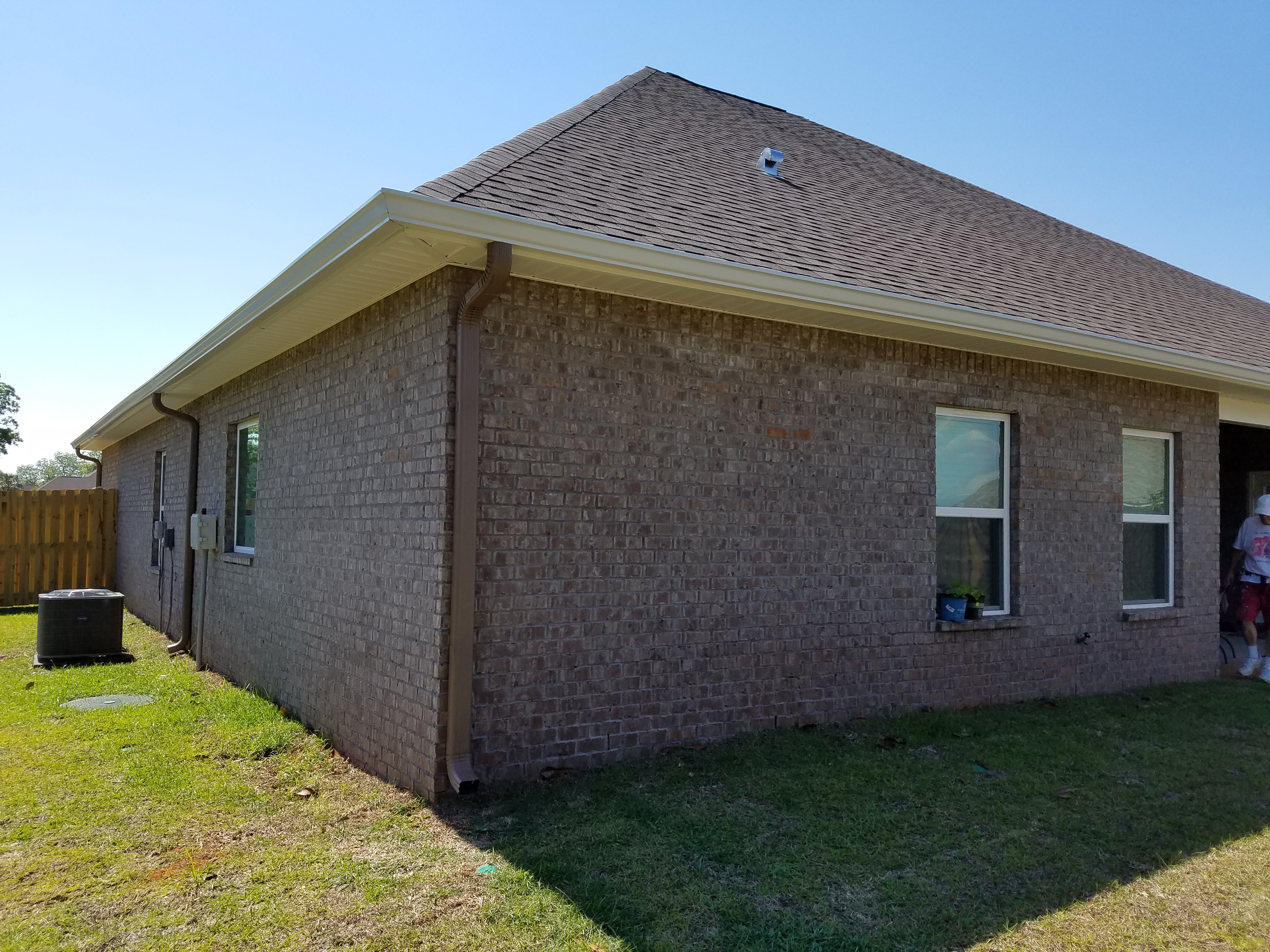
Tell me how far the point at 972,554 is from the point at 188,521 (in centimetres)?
844

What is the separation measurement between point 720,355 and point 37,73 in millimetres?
6641

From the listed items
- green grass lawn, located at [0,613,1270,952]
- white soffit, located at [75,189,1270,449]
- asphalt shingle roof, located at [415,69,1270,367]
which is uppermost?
asphalt shingle roof, located at [415,69,1270,367]

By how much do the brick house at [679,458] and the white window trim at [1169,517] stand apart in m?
0.04

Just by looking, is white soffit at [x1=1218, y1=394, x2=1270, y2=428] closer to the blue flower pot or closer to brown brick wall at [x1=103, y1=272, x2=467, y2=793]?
the blue flower pot

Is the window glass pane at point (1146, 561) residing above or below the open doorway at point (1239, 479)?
below

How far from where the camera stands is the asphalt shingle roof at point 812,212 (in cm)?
562

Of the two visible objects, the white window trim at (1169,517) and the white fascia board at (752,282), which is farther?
the white window trim at (1169,517)

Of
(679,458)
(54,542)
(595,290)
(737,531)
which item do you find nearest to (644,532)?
(679,458)

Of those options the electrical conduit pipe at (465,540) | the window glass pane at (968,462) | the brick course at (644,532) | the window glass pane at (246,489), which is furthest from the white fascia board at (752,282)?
the window glass pane at (246,489)

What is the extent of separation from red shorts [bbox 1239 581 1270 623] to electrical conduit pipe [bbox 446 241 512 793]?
8673 millimetres

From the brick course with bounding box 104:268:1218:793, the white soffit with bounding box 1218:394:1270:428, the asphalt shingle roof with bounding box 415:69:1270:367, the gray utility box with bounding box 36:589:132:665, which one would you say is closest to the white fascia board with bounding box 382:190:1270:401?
the asphalt shingle roof with bounding box 415:69:1270:367

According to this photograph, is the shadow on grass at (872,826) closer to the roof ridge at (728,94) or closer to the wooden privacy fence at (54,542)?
the roof ridge at (728,94)

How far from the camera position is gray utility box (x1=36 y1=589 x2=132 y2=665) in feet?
30.2

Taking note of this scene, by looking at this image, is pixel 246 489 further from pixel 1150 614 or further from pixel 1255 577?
pixel 1255 577
